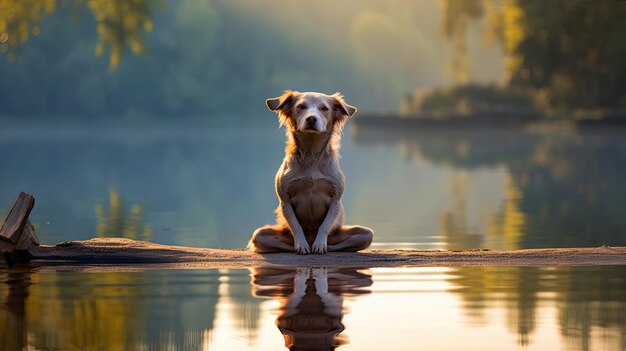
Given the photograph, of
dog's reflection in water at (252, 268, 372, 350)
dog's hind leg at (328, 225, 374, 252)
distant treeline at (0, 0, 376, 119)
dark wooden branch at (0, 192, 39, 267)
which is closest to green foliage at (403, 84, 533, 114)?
distant treeline at (0, 0, 376, 119)

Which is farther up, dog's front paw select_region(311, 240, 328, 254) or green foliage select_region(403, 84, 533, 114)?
green foliage select_region(403, 84, 533, 114)

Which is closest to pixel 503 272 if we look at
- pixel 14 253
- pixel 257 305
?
pixel 257 305

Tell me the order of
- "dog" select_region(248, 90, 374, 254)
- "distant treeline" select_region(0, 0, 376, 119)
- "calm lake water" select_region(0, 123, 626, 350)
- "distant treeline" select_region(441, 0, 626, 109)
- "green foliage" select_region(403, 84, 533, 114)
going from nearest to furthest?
"calm lake water" select_region(0, 123, 626, 350)
"dog" select_region(248, 90, 374, 254)
"distant treeline" select_region(441, 0, 626, 109)
"green foliage" select_region(403, 84, 533, 114)
"distant treeline" select_region(0, 0, 376, 119)

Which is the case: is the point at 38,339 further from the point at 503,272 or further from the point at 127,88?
the point at 127,88

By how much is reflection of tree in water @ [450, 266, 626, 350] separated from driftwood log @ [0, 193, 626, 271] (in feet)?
1.44

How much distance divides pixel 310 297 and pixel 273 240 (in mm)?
2424

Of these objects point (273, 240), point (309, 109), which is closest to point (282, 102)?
point (309, 109)

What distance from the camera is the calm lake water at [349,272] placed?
7.04m

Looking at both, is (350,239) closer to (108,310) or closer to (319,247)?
(319,247)

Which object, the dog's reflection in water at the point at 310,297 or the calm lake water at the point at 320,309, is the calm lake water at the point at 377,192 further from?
the calm lake water at the point at 320,309

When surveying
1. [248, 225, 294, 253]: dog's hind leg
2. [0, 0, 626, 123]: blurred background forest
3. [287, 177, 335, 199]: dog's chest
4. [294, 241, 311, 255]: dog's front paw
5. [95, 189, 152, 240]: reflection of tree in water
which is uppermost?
[0, 0, 626, 123]: blurred background forest

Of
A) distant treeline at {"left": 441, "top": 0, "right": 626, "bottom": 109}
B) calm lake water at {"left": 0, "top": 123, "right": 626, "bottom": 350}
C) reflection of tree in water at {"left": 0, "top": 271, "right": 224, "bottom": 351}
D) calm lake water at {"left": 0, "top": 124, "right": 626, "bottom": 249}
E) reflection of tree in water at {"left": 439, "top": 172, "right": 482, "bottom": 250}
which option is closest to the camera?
reflection of tree in water at {"left": 0, "top": 271, "right": 224, "bottom": 351}

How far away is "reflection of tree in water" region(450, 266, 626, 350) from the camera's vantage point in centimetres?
708

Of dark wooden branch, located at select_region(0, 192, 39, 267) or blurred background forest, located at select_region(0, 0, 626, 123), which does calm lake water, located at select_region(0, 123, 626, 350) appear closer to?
dark wooden branch, located at select_region(0, 192, 39, 267)
